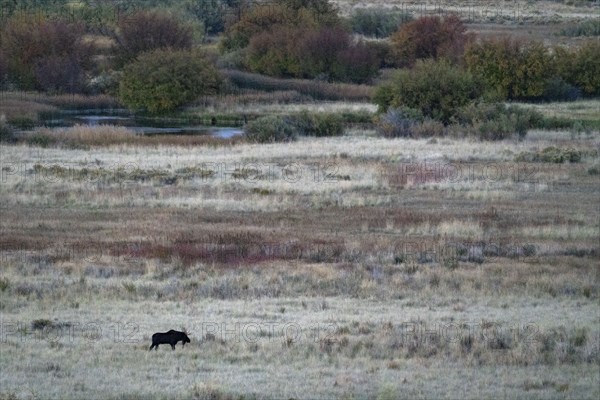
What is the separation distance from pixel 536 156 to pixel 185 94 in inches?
1018

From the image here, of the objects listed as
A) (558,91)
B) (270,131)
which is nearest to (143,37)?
(558,91)

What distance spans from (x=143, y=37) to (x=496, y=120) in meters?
31.9

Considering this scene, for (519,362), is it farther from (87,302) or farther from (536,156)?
Result: (536,156)

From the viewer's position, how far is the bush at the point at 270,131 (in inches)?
1597

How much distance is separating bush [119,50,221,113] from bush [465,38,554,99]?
15128mm

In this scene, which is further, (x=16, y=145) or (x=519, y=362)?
(x=16, y=145)

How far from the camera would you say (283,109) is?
54.7m

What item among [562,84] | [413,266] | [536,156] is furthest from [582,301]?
[562,84]

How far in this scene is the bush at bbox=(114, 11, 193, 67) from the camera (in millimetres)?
66000

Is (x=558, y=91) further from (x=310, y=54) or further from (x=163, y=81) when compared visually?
(x=163, y=81)

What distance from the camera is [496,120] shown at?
135 feet

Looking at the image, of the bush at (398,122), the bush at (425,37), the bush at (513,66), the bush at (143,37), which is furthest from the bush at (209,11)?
the bush at (398,122)

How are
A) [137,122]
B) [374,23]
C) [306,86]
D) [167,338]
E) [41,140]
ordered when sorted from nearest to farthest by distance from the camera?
[167,338], [41,140], [137,122], [306,86], [374,23]

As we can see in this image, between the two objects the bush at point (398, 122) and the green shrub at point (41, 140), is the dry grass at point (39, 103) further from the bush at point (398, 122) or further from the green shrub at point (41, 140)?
the bush at point (398, 122)
